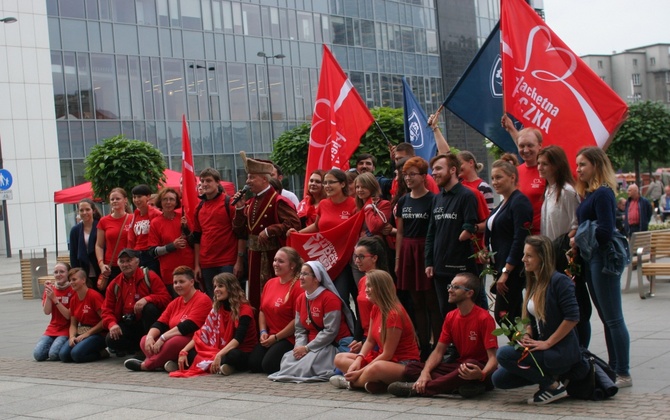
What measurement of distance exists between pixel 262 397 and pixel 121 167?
17.3 meters

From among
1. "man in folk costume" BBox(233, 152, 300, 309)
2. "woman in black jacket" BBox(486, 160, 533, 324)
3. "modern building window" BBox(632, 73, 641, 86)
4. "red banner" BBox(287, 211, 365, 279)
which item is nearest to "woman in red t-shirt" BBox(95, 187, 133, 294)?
"man in folk costume" BBox(233, 152, 300, 309)

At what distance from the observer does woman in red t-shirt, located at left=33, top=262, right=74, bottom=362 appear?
1087 centimetres

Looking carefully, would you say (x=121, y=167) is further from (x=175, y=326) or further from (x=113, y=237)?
(x=175, y=326)

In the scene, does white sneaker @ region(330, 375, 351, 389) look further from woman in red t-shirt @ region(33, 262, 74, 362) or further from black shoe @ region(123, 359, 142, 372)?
woman in red t-shirt @ region(33, 262, 74, 362)

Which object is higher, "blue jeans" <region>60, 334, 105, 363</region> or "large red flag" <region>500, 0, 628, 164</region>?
"large red flag" <region>500, 0, 628, 164</region>

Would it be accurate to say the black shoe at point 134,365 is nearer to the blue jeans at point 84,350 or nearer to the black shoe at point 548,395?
the blue jeans at point 84,350

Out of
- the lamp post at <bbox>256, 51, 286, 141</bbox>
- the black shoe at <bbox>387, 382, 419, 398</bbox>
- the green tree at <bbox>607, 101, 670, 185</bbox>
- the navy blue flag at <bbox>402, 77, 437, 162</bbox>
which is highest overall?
the lamp post at <bbox>256, 51, 286, 141</bbox>

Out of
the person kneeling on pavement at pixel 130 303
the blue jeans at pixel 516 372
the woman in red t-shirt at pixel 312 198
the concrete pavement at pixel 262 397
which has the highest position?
the woman in red t-shirt at pixel 312 198

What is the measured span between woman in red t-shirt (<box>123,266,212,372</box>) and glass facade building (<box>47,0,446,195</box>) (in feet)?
106

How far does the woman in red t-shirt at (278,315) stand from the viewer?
349 inches

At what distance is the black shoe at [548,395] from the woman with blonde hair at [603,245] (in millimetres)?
619

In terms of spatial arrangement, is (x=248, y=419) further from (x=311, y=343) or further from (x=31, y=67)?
(x=31, y=67)

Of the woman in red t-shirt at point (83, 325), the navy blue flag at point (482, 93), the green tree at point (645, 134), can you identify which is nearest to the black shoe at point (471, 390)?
the navy blue flag at point (482, 93)

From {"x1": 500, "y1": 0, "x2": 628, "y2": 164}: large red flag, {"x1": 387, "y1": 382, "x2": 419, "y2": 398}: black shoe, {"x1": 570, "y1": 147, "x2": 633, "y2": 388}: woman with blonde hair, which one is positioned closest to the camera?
{"x1": 570, "y1": 147, "x2": 633, "y2": 388}: woman with blonde hair
